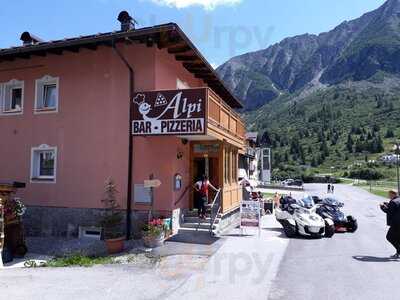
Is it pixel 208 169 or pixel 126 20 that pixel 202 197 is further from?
pixel 126 20

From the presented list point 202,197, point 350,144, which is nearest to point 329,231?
point 202,197

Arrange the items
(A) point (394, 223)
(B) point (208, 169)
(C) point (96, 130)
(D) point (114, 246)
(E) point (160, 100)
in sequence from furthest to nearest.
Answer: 1. (B) point (208, 169)
2. (C) point (96, 130)
3. (E) point (160, 100)
4. (D) point (114, 246)
5. (A) point (394, 223)

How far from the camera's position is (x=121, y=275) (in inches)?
391

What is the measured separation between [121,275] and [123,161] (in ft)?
17.4

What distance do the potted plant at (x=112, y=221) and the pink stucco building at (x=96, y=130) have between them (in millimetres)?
254

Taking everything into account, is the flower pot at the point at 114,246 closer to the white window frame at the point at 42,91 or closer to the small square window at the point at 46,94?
the white window frame at the point at 42,91

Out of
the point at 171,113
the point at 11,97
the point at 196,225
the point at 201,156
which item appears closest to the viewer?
the point at 171,113

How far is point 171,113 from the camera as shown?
1298 cm

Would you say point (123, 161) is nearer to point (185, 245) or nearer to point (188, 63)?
point (185, 245)

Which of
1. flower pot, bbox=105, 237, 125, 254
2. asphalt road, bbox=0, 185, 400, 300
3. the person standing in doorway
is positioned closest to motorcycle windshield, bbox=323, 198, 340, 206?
asphalt road, bbox=0, 185, 400, 300

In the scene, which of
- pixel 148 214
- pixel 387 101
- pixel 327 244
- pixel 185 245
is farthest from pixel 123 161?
pixel 387 101

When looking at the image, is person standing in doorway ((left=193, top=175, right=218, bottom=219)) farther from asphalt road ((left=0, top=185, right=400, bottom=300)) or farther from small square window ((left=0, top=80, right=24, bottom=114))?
small square window ((left=0, top=80, right=24, bottom=114))

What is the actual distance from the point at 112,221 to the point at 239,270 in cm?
528

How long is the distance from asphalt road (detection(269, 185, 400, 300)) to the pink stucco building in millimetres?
4377
